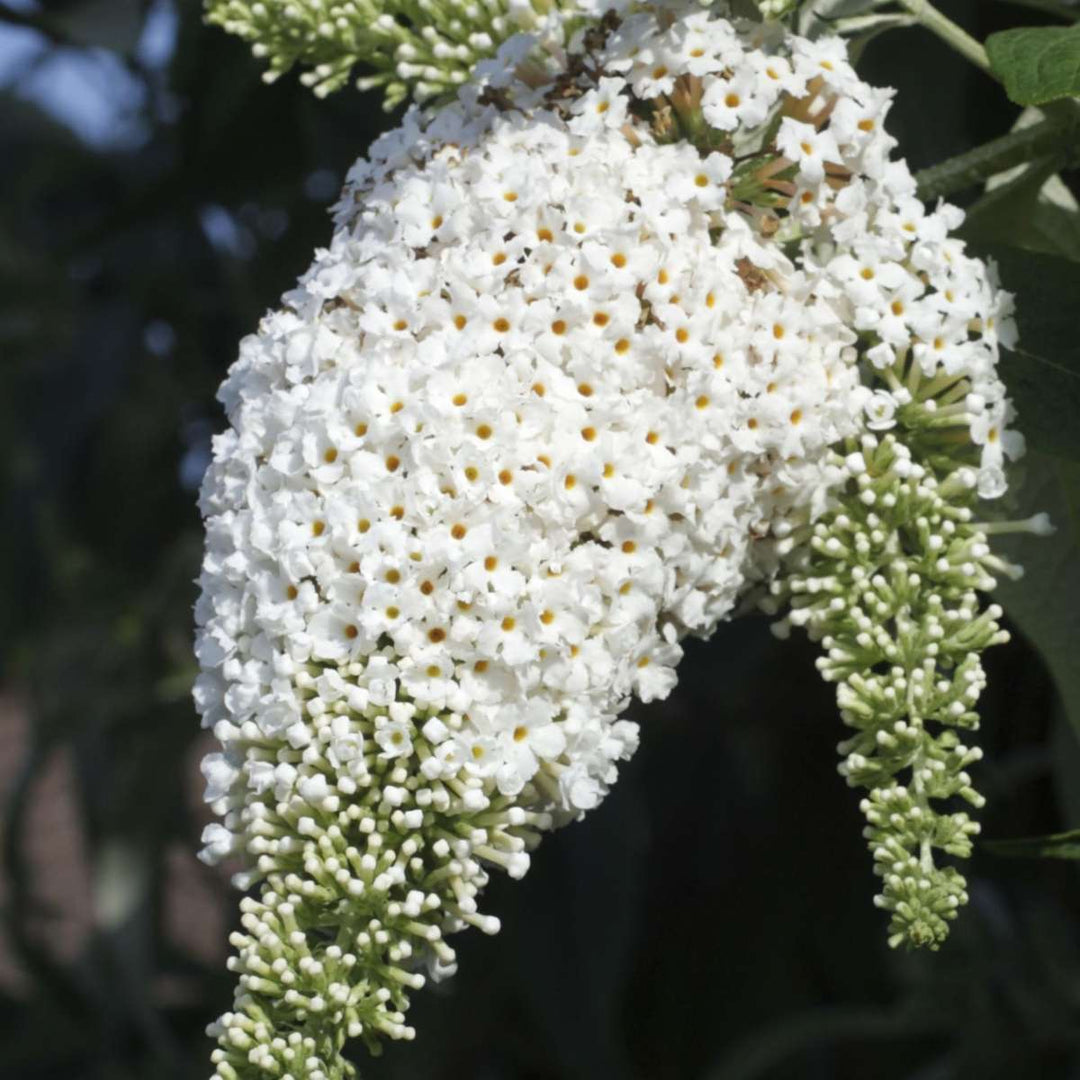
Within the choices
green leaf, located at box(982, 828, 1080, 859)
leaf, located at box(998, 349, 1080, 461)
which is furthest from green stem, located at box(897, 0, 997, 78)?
green leaf, located at box(982, 828, 1080, 859)

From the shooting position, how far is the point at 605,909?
2.42m

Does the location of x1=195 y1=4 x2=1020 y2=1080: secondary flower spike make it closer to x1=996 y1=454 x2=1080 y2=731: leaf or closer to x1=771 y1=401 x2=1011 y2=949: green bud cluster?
x1=771 y1=401 x2=1011 y2=949: green bud cluster

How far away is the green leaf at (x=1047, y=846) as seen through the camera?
0.99m

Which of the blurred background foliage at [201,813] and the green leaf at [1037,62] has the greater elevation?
the green leaf at [1037,62]

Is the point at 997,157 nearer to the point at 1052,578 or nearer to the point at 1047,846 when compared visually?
the point at 1052,578

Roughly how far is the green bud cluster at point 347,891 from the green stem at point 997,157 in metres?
0.54

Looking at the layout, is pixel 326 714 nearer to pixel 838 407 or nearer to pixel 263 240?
pixel 838 407

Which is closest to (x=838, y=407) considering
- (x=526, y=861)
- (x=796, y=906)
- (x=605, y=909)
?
(x=526, y=861)

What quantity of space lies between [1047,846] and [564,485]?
15.4 inches

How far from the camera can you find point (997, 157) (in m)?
1.13

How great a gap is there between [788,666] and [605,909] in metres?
0.50

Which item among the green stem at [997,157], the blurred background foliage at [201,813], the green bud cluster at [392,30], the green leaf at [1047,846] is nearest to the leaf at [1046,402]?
the green stem at [997,157]

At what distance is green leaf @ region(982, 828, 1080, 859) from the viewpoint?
3.24 feet

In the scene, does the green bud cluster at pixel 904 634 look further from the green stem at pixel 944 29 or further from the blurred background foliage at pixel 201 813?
the blurred background foliage at pixel 201 813
